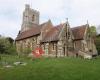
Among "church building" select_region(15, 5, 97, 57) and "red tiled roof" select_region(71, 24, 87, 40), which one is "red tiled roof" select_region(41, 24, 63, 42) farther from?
"red tiled roof" select_region(71, 24, 87, 40)

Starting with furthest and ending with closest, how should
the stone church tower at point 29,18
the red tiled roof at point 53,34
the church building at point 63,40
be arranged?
the stone church tower at point 29,18
the red tiled roof at point 53,34
the church building at point 63,40

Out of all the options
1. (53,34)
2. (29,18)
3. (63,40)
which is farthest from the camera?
(29,18)

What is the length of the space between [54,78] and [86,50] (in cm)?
3695

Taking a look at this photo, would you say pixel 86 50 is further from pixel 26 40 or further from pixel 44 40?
pixel 26 40

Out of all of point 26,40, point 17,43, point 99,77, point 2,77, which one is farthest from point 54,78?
point 17,43

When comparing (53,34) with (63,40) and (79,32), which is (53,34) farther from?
(79,32)

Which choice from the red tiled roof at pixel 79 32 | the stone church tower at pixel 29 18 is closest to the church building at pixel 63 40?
the red tiled roof at pixel 79 32

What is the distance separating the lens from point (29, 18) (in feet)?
295

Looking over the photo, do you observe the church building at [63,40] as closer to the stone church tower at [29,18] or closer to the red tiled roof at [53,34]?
the red tiled roof at [53,34]

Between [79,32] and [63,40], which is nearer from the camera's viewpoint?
Result: [63,40]

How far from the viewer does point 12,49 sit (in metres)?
64.9

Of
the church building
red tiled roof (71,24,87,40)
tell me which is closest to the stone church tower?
the church building

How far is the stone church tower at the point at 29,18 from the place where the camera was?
8912 cm

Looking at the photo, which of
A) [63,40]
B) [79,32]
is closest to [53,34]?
[63,40]
